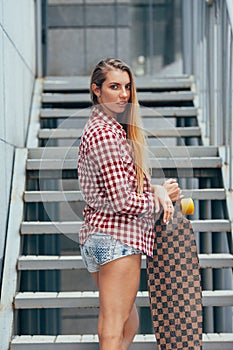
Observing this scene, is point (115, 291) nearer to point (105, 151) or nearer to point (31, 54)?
point (105, 151)

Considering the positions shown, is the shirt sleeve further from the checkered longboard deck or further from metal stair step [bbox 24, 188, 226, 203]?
metal stair step [bbox 24, 188, 226, 203]

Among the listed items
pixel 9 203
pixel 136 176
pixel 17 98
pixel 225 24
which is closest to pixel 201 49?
pixel 225 24

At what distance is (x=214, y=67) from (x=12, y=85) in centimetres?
157

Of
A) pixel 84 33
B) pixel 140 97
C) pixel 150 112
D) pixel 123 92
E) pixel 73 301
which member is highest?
pixel 84 33

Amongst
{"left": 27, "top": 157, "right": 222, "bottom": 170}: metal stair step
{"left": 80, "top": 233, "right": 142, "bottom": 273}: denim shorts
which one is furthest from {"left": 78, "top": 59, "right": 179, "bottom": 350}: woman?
{"left": 27, "top": 157, "right": 222, "bottom": 170}: metal stair step

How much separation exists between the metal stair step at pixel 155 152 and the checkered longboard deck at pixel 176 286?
5.80ft

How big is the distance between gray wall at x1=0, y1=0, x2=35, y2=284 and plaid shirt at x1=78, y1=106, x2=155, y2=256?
47.2 inches

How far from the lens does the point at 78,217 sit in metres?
4.84

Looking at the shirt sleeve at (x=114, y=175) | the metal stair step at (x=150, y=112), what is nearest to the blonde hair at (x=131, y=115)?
the shirt sleeve at (x=114, y=175)

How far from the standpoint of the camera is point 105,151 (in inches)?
87.6

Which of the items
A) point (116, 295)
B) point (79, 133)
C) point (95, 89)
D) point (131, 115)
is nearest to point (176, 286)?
point (116, 295)

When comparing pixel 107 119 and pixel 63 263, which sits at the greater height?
pixel 107 119

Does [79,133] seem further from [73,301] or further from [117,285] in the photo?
[117,285]

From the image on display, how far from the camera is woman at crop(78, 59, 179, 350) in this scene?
7.35 ft
